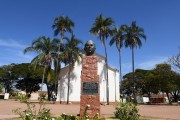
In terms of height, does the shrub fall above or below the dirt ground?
above

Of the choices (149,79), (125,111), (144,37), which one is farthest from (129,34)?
(125,111)

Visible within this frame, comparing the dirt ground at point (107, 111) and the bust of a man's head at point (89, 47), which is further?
the dirt ground at point (107, 111)

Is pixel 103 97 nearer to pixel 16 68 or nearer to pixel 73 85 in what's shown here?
pixel 73 85

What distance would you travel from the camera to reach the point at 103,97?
4388 cm

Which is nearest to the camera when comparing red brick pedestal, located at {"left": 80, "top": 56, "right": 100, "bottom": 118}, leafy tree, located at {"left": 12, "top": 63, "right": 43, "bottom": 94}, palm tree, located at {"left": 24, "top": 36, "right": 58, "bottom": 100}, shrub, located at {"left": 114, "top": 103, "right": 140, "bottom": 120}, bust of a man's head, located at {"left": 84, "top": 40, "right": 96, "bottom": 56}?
red brick pedestal, located at {"left": 80, "top": 56, "right": 100, "bottom": 118}

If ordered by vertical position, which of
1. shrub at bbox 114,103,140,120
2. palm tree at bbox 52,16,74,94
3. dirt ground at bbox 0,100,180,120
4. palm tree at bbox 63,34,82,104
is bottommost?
dirt ground at bbox 0,100,180,120

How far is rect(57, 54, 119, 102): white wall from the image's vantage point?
44.2 metres

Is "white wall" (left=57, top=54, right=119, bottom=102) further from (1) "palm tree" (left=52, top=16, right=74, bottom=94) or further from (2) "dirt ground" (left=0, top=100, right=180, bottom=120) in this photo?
(2) "dirt ground" (left=0, top=100, right=180, bottom=120)

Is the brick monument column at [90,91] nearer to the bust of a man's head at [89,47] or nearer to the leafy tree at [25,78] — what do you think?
the bust of a man's head at [89,47]

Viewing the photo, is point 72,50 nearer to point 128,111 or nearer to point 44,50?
point 44,50

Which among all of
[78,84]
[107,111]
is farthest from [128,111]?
[78,84]

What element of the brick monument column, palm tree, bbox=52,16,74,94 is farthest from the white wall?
the brick monument column

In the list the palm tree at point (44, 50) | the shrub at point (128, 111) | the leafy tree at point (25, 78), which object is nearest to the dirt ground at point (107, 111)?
the shrub at point (128, 111)

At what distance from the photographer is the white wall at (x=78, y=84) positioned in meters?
44.2
